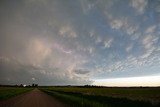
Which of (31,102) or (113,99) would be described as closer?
(113,99)

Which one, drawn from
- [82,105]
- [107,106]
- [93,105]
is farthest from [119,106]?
[82,105]

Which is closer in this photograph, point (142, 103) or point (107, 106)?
point (142, 103)

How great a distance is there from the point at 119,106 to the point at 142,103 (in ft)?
9.64

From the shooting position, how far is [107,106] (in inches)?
865

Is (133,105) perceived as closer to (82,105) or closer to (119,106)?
(119,106)

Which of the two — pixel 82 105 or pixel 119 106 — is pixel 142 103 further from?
pixel 82 105

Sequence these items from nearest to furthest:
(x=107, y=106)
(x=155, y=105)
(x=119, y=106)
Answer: (x=155, y=105), (x=119, y=106), (x=107, y=106)

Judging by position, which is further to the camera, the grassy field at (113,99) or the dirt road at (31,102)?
the dirt road at (31,102)

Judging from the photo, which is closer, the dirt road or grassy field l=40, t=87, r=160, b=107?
grassy field l=40, t=87, r=160, b=107

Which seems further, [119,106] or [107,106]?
[107,106]

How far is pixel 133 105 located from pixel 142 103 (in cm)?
86

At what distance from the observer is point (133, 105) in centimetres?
1844

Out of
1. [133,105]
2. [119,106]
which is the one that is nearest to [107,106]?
[119,106]

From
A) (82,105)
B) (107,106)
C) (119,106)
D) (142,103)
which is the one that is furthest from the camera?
(82,105)
